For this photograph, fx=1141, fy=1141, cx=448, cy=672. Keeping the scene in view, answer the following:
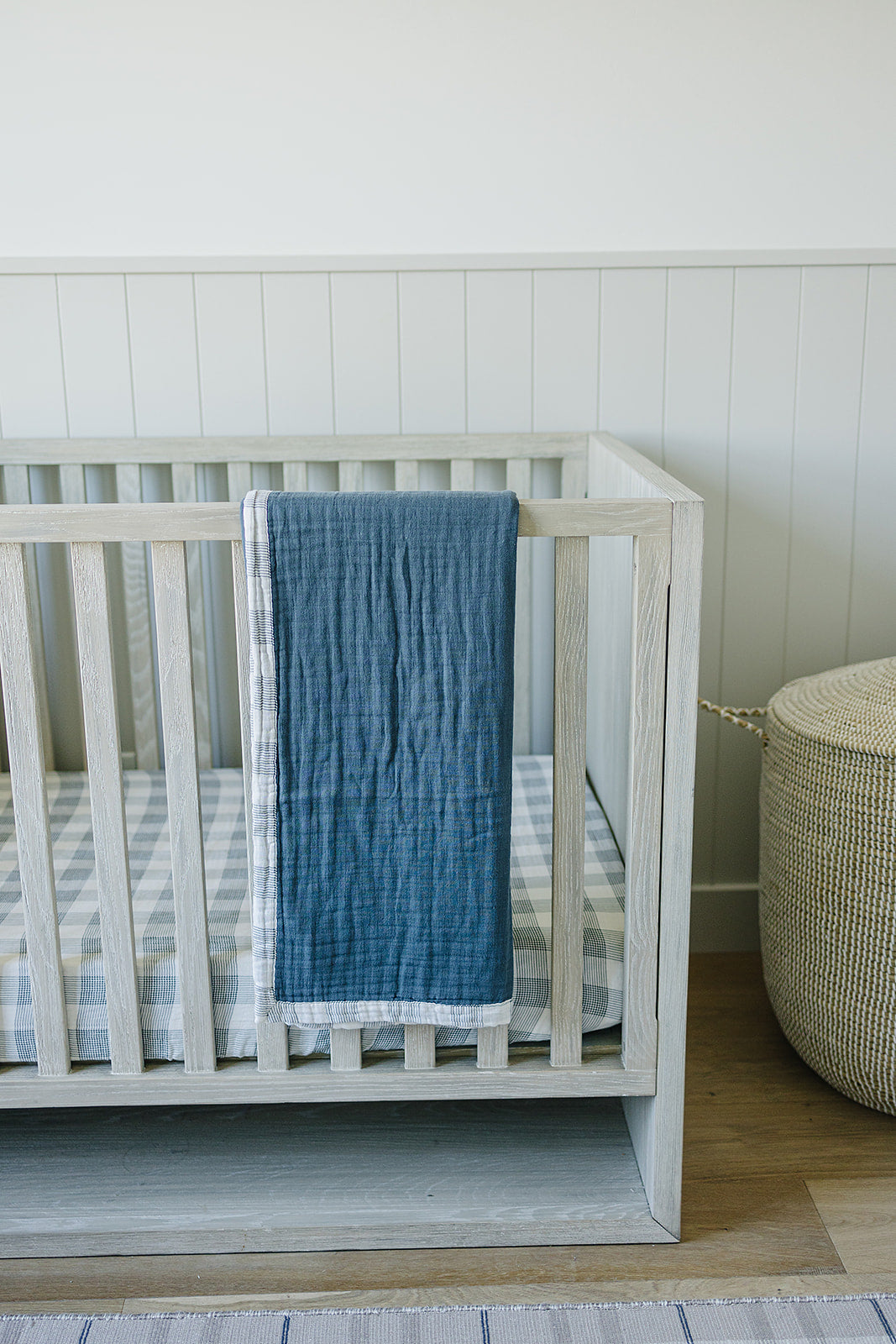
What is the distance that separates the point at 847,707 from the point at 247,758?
80 cm

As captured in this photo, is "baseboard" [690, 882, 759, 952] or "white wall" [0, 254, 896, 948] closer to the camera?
"white wall" [0, 254, 896, 948]

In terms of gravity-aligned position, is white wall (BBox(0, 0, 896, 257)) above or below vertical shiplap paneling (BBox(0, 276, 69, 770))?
above

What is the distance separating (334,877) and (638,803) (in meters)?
0.33

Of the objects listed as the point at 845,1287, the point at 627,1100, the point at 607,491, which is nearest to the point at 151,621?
the point at 607,491

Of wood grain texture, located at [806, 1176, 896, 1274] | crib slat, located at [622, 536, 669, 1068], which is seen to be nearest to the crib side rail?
crib slat, located at [622, 536, 669, 1068]

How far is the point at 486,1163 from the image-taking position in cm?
143

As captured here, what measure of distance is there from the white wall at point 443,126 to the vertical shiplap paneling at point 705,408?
0.28 ft

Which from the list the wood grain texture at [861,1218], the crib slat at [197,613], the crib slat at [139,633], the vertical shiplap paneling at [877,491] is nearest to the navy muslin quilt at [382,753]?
the wood grain texture at [861,1218]

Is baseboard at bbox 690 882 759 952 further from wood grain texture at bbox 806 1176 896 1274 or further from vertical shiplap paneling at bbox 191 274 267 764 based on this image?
vertical shiplap paneling at bbox 191 274 267 764

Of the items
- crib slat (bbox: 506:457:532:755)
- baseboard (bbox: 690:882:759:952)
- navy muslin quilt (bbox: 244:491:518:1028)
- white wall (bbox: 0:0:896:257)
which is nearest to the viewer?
navy muslin quilt (bbox: 244:491:518:1028)

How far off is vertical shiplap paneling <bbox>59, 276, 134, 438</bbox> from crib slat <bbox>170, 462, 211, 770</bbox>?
128 millimetres

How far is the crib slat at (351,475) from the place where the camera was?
180 centimetres

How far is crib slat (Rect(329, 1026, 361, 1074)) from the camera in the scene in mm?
1269

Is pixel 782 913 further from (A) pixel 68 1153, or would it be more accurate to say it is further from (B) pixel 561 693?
(A) pixel 68 1153
